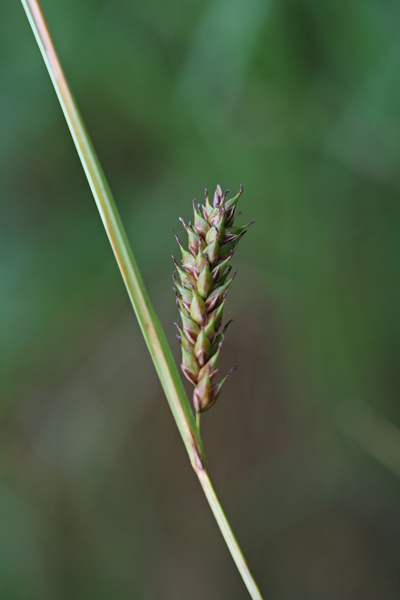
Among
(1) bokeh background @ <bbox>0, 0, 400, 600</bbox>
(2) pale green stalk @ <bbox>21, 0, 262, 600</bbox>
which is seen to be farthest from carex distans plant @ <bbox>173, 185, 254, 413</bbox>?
(1) bokeh background @ <bbox>0, 0, 400, 600</bbox>

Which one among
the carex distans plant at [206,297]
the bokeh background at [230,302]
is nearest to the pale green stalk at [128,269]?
the carex distans plant at [206,297]

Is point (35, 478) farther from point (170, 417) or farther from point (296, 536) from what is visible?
point (296, 536)

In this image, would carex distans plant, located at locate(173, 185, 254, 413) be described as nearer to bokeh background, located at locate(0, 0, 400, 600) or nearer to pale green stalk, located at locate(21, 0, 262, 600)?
pale green stalk, located at locate(21, 0, 262, 600)

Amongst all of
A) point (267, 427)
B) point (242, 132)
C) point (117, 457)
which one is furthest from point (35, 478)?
point (242, 132)

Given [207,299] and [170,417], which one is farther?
[170,417]

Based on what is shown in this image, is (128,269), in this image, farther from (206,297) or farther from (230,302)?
(230,302)
